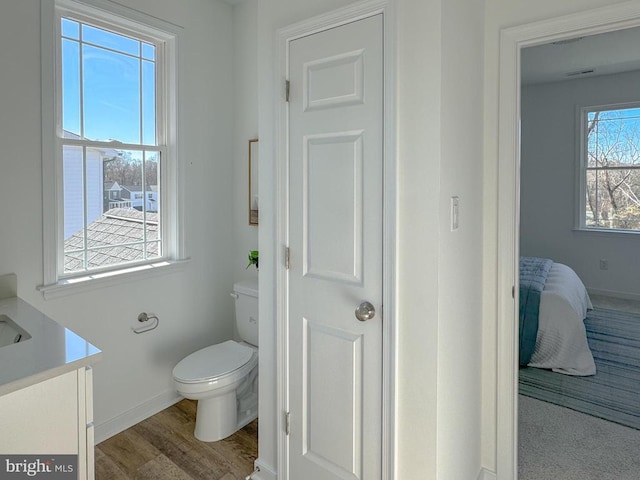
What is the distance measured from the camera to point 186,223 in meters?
2.78

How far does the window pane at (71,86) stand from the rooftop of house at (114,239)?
511 millimetres

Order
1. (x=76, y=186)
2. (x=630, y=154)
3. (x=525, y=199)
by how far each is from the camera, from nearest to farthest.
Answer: (x=76, y=186) → (x=630, y=154) → (x=525, y=199)

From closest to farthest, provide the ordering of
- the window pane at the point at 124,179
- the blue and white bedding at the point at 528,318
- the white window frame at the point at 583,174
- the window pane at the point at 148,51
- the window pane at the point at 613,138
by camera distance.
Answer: the window pane at the point at 124,179 < the window pane at the point at 148,51 < the blue and white bedding at the point at 528,318 < the window pane at the point at 613,138 < the white window frame at the point at 583,174

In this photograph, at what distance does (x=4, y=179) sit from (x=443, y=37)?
1975 millimetres

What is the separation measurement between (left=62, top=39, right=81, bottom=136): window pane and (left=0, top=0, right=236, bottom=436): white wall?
0.19 meters

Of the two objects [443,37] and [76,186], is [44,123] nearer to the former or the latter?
[76,186]

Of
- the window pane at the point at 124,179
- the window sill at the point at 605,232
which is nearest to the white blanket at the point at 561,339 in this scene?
the window sill at the point at 605,232

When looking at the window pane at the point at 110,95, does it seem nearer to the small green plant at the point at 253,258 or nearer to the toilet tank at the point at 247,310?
the small green plant at the point at 253,258

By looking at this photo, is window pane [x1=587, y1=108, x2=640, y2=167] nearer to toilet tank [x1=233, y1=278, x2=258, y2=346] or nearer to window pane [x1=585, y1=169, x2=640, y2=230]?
window pane [x1=585, y1=169, x2=640, y2=230]

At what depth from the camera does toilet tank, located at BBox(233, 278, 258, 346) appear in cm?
268

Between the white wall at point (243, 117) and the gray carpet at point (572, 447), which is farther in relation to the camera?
the white wall at point (243, 117)

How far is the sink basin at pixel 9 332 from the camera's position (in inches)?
58.5

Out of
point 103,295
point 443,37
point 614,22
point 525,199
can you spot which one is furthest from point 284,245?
point 525,199

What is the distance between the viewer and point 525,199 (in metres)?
5.82
